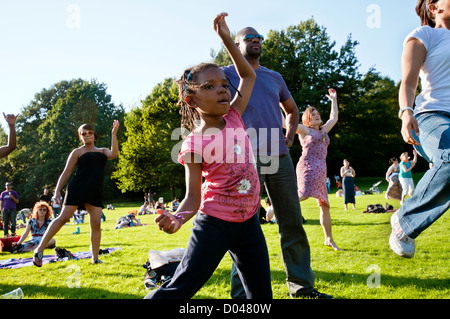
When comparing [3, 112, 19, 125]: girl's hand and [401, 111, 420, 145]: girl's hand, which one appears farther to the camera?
[3, 112, 19, 125]: girl's hand

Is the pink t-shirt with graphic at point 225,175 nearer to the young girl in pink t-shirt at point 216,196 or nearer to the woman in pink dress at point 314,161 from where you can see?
the young girl in pink t-shirt at point 216,196

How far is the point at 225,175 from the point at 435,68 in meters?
1.85

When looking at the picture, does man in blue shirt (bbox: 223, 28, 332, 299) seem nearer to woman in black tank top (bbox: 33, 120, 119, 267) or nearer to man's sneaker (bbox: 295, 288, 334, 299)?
man's sneaker (bbox: 295, 288, 334, 299)

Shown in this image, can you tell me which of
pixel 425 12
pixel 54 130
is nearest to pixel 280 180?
pixel 425 12

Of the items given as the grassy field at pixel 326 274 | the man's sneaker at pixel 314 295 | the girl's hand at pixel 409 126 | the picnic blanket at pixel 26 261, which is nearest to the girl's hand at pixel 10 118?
the grassy field at pixel 326 274

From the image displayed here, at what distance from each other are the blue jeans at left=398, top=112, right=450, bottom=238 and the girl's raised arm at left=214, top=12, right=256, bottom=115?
51.6 inches

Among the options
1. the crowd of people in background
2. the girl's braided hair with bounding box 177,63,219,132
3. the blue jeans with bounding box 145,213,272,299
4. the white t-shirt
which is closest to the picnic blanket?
the crowd of people in background

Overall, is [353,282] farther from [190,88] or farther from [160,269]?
[190,88]

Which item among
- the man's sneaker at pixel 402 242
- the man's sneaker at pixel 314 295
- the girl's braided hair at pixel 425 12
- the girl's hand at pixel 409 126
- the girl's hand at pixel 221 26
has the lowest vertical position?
the man's sneaker at pixel 314 295

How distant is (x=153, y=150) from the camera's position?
130 ft

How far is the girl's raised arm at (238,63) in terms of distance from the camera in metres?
2.46

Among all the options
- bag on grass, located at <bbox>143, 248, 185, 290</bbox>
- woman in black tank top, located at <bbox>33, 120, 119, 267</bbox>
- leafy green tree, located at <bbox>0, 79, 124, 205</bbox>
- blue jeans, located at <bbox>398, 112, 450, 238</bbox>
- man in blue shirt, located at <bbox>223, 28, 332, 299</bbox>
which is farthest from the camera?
leafy green tree, located at <bbox>0, 79, 124, 205</bbox>

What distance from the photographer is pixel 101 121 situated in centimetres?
5275

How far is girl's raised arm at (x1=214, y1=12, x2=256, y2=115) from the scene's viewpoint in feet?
8.09
